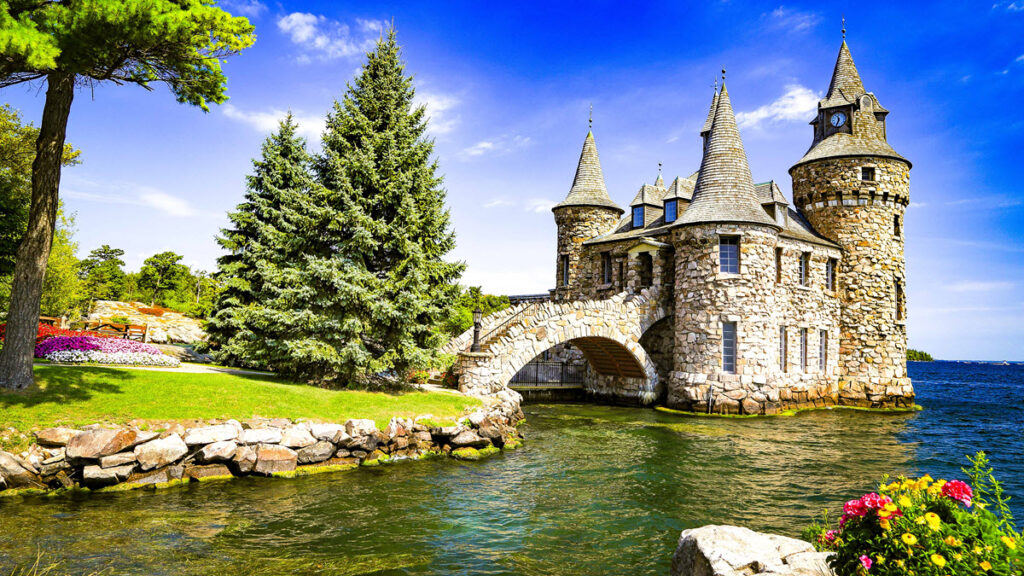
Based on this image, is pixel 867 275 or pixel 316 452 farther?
pixel 867 275

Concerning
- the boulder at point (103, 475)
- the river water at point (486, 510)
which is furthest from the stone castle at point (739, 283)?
the boulder at point (103, 475)

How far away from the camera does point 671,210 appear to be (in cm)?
2898

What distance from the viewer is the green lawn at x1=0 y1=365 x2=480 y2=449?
10.7 m

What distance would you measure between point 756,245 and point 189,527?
74.7ft

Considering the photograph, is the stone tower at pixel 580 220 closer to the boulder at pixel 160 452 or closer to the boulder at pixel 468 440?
the boulder at pixel 468 440

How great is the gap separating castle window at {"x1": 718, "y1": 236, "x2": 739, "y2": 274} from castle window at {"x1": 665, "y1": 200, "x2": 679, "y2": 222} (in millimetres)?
4570

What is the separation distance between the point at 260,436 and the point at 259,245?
12687 millimetres

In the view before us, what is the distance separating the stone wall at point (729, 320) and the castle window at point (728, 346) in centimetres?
24

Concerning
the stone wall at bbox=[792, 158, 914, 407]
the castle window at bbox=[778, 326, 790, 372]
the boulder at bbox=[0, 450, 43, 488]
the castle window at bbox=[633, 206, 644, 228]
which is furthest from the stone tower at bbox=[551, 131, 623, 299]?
the boulder at bbox=[0, 450, 43, 488]

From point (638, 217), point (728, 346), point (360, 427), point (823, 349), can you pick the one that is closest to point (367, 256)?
point (360, 427)

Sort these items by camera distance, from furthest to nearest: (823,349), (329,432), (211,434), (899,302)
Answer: (899,302) → (823,349) → (329,432) → (211,434)

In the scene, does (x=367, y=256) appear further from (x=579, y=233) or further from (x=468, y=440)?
(x=579, y=233)

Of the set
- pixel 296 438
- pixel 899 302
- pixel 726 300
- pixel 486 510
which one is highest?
pixel 899 302

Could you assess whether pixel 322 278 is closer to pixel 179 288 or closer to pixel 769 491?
pixel 769 491
